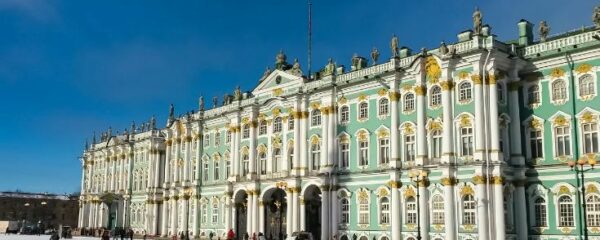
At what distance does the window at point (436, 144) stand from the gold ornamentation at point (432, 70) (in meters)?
3.60

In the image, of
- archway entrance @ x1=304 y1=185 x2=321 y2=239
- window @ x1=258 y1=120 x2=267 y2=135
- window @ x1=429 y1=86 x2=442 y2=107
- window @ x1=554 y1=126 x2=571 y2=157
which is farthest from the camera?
window @ x1=258 y1=120 x2=267 y2=135

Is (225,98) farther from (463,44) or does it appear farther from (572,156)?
(572,156)

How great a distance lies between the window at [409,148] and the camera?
48.2 m

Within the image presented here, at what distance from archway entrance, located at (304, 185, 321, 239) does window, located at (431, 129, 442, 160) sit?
12836 mm

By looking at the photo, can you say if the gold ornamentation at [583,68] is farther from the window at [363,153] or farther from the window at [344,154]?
the window at [344,154]

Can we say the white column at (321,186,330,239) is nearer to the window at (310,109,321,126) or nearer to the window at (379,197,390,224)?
the window at (379,197,390,224)

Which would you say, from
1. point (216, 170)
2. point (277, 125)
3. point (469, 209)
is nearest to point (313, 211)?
point (277, 125)

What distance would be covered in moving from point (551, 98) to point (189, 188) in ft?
134

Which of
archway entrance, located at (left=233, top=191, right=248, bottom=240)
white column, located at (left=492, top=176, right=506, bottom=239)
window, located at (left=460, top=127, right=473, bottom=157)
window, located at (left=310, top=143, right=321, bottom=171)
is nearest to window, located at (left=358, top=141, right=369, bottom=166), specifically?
window, located at (left=310, top=143, right=321, bottom=171)

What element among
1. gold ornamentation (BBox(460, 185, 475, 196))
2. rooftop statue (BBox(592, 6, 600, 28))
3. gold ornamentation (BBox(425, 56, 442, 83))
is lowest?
gold ornamentation (BBox(460, 185, 475, 196))

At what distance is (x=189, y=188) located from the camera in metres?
71.4

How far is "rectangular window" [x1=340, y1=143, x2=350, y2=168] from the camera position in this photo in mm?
53469

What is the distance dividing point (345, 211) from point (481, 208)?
1347 cm

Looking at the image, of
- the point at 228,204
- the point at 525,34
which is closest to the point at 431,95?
the point at 525,34
